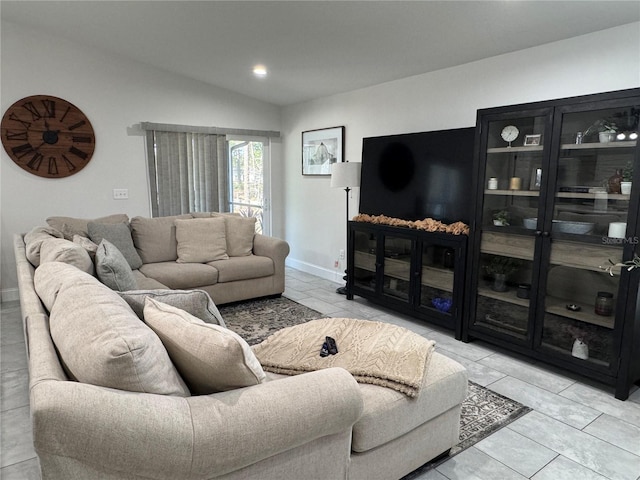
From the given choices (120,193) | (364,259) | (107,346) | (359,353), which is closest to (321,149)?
(364,259)

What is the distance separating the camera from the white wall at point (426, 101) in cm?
280

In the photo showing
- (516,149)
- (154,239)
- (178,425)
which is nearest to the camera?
(178,425)

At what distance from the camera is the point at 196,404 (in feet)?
3.88

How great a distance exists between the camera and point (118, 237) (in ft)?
12.5

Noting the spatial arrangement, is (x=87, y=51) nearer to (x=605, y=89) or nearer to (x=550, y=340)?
(x=605, y=89)

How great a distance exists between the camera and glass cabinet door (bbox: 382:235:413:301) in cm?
386

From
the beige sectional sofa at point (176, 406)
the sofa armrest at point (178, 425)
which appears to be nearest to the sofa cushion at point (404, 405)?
the beige sectional sofa at point (176, 406)

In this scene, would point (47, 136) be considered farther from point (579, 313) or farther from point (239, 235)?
point (579, 313)

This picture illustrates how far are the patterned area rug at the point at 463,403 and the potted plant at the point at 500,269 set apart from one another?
849 millimetres

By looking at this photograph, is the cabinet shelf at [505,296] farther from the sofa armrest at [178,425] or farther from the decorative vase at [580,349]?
the sofa armrest at [178,425]

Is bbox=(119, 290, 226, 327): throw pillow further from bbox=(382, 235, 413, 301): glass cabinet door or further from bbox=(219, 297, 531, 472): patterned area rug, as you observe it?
bbox=(382, 235, 413, 301): glass cabinet door

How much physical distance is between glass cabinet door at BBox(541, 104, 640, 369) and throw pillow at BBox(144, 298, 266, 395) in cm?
232

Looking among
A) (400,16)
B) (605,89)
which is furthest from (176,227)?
(605,89)

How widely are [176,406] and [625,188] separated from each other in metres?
2.68
